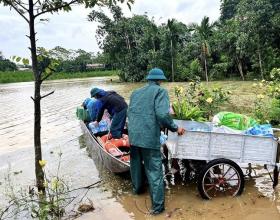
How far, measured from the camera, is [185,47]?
38969 mm

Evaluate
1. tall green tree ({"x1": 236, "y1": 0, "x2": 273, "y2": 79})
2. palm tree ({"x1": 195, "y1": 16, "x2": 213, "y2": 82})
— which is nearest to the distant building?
palm tree ({"x1": 195, "y1": 16, "x2": 213, "y2": 82})

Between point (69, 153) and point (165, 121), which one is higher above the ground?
point (165, 121)

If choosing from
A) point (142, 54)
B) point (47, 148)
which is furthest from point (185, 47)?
point (47, 148)

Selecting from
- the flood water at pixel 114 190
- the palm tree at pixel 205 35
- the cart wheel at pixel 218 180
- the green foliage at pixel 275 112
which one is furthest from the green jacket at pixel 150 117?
the palm tree at pixel 205 35

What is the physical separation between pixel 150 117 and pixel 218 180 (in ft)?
4.80

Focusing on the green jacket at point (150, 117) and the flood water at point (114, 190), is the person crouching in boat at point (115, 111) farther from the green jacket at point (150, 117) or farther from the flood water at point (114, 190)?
the green jacket at point (150, 117)

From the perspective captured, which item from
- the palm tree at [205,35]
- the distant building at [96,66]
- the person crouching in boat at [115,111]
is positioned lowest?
the distant building at [96,66]

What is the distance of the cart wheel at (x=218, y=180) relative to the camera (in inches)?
216

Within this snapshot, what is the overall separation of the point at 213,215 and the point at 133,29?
36732 mm

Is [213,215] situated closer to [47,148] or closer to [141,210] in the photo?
[141,210]

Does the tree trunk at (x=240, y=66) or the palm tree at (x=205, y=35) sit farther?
the palm tree at (x=205, y=35)

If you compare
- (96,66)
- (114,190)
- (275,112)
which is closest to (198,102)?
(275,112)

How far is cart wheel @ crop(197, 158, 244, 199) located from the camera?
548cm

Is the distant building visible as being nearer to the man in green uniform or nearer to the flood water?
the flood water
